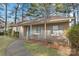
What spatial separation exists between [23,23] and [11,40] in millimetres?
243

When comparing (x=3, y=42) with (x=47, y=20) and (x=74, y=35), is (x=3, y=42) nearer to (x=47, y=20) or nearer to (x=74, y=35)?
(x=47, y=20)

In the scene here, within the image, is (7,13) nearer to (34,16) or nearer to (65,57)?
(34,16)

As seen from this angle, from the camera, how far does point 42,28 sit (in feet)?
10.8

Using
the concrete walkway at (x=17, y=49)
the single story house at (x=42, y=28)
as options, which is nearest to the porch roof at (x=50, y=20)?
the single story house at (x=42, y=28)

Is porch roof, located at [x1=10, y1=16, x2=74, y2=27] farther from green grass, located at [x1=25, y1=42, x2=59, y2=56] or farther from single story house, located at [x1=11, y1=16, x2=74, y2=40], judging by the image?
green grass, located at [x1=25, y1=42, x2=59, y2=56]

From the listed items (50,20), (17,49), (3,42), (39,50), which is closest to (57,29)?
(50,20)

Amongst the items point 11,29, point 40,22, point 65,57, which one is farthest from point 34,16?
point 65,57

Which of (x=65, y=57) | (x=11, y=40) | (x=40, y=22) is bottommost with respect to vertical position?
(x=65, y=57)

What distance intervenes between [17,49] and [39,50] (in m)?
0.26

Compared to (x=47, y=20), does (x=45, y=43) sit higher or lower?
lower

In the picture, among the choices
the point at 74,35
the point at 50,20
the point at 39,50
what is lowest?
the point at 39,50

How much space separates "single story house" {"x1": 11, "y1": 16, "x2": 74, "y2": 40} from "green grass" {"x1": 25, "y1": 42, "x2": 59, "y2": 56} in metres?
0.09

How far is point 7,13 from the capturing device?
3.29 meters

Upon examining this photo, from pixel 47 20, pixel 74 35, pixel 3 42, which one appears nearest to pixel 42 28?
pixel 47 20
